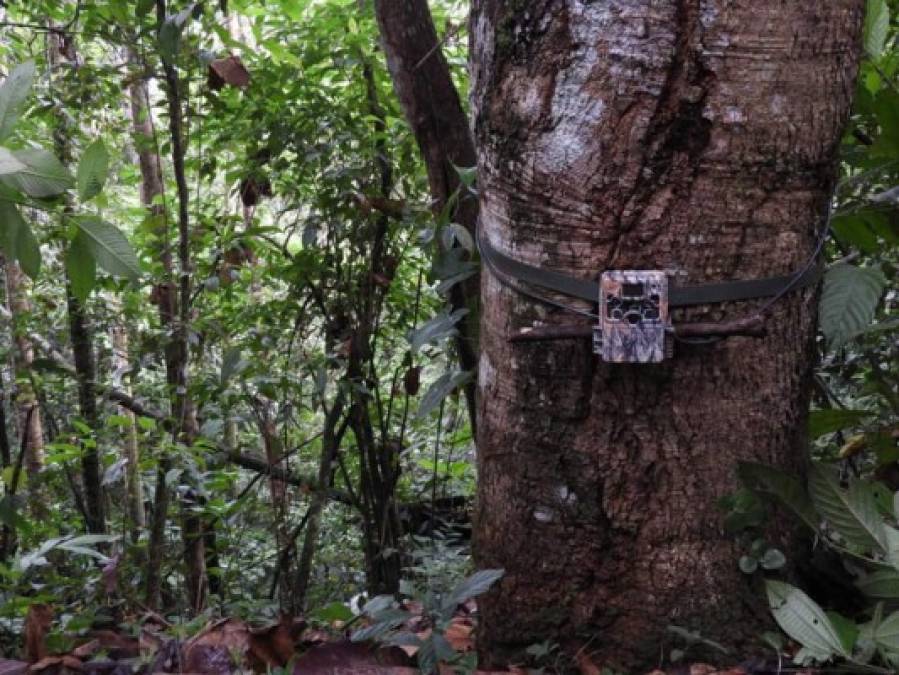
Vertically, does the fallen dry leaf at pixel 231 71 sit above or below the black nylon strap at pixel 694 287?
above

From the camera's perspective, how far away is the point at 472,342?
2.35 metres

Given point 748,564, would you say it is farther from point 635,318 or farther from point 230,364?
point 230,364

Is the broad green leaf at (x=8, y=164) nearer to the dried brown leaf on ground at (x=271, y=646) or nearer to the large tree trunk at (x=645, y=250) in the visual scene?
the large tree trunk at (x=645, y=250)

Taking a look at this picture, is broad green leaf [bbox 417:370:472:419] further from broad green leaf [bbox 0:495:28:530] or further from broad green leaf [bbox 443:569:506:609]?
broad green leaf [bbox 0:495:28:530]

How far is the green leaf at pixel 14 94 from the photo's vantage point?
128 centimetres

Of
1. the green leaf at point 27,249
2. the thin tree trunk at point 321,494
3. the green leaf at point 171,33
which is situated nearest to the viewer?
the green leaf at point 27,249

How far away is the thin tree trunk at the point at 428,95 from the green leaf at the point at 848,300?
1296 mm

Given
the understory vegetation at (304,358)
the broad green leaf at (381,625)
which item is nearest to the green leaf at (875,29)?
the understory vegetation at (304,358)

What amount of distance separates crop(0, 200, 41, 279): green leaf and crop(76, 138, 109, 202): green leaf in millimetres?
97

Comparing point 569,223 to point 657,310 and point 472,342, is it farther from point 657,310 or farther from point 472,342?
point 472,342

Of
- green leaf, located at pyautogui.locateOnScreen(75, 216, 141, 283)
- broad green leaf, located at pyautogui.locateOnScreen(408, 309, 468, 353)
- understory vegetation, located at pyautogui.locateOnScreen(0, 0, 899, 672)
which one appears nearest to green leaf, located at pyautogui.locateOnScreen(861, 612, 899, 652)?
understory vegetation, located at pyautogui.locateOnScreen(0, 0, 899, 672)

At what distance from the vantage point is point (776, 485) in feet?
5.16

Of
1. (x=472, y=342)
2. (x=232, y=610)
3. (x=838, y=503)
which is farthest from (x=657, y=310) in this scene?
(x=232, y=610)

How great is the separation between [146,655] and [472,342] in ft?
3.47
